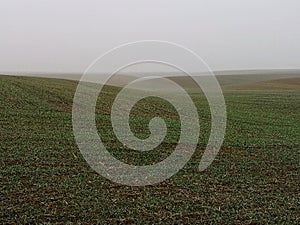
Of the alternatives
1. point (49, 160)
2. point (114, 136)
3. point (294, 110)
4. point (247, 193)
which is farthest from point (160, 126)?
point (294, 110)

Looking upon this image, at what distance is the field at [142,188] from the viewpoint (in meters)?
11.4

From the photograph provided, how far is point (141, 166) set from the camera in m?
15.7

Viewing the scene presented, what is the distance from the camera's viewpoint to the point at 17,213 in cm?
1112

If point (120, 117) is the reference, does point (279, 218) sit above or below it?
below

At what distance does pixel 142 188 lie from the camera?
43.9 feet

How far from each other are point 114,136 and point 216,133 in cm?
679

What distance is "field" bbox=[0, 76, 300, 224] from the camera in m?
11.4

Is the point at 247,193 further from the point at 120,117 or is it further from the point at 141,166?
the point at 120,117

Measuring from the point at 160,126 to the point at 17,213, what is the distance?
14303mm

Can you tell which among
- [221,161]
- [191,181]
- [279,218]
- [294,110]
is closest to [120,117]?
[221,161]

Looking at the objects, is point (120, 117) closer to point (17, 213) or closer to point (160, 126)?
point (160, 126)

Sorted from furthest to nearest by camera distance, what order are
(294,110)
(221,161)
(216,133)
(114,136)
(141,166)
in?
(294,110) < (216,133) < (114,136) < (221,161) < (141,166)

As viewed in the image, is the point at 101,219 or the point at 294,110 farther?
the point at 294,110

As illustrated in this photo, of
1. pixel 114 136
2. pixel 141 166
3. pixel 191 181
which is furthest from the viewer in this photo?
pixel 114 136
